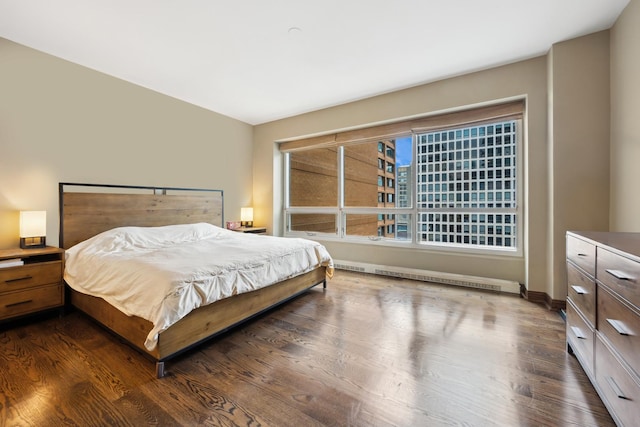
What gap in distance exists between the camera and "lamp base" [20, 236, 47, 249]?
8.52 ft

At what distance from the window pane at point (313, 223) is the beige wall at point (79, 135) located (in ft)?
5.33

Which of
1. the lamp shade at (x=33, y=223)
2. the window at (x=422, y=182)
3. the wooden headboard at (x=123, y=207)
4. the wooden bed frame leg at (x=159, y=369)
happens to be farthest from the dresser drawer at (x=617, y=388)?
the wooden headboard at (x=123, y=207)

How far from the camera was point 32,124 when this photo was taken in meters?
2.74

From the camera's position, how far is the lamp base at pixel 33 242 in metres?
2.60

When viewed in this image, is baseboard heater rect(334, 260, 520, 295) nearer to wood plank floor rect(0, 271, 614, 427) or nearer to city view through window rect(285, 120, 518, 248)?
city view through window rect(285, 120, 518, 248)

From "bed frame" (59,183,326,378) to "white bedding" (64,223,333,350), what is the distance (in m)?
0.12

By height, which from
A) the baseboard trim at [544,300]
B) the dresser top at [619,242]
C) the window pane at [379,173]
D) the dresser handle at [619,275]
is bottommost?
the baseboard trim at [544,300]

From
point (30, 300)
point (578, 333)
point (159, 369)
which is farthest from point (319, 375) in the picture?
point (30, 300)

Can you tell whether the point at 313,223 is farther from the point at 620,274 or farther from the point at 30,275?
the point at 620,274

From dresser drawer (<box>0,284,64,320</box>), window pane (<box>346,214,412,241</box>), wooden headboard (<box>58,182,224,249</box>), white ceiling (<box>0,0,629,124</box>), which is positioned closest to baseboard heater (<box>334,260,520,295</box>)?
window pane (<box>346,214,412,241</box>)

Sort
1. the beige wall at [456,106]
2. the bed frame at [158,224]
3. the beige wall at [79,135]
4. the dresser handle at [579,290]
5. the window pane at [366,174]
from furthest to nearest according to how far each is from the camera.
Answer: the window pane at [366,174], the beige wall at [456,106], the beige wall at [79,135], the bed frame at [158,224], the dresser handle at [579,290]

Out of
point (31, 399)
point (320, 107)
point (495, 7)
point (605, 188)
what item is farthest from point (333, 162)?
point (31, 399)

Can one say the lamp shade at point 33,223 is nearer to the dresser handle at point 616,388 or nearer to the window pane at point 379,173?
the window pane at point 379,173

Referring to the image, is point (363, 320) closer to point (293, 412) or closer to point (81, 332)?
point (293, 412)
